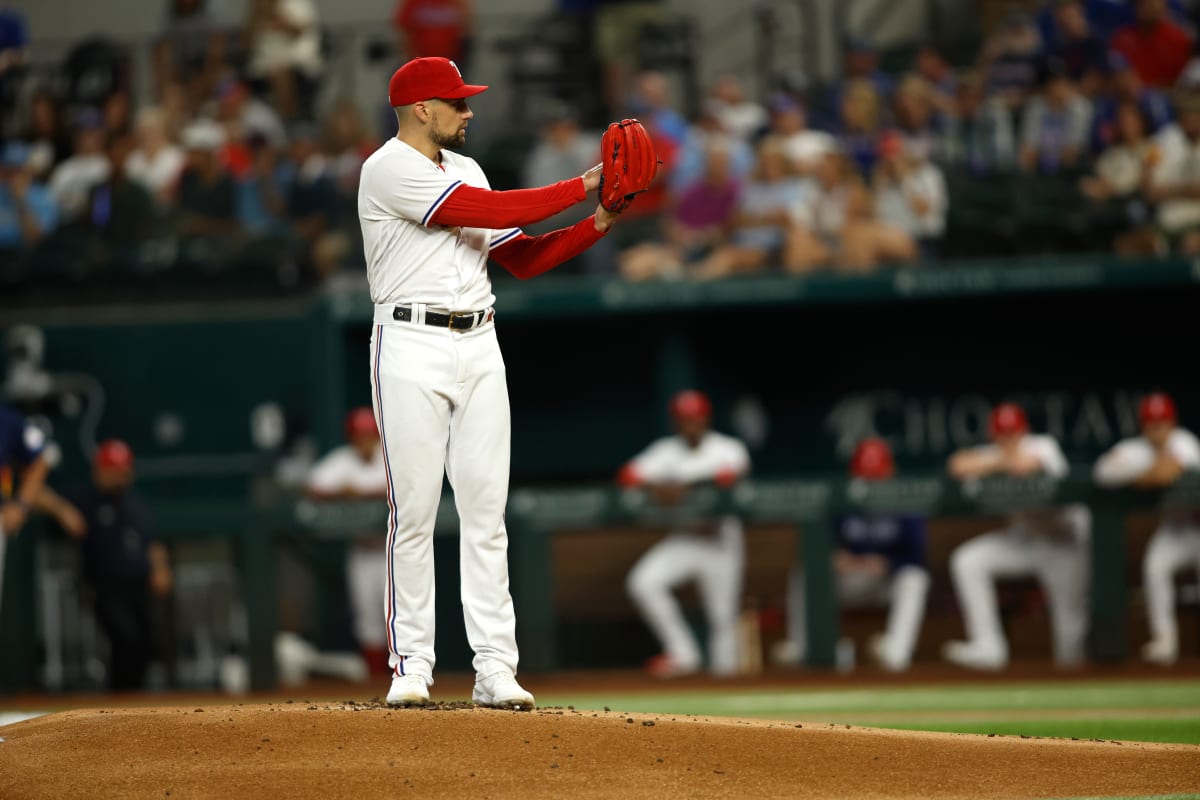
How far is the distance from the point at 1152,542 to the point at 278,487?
585cm

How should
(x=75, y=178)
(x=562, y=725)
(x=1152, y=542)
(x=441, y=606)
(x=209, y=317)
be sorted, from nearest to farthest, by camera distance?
(x=562, y=725), (x=1152, y=542), (x=441, y=606), (x=209, y=317), (x=75, y=178)

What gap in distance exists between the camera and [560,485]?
12.6 metres

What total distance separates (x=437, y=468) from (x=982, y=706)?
13.9ft

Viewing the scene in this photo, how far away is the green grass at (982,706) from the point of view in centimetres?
686

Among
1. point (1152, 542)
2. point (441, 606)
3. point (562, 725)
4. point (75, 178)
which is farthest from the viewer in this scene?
point (75, 178)

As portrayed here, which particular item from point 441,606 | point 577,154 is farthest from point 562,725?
point 577,154

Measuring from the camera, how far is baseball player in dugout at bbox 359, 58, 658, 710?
4.97 m

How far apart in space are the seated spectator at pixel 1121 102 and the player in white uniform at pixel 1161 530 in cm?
257

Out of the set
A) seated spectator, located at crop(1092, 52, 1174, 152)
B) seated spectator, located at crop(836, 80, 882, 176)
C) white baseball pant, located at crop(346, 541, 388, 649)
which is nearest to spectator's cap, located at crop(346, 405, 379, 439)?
white baseball pant, located at crop(346, 541, 388, 649)

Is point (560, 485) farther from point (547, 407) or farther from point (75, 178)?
point (75, 178)

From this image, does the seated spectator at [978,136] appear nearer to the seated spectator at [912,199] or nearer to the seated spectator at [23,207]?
the seated spectator at [912,199]

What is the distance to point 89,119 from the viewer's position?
46.0 feet

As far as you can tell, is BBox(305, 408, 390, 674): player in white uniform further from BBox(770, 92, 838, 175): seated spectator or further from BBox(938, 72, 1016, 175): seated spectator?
BBox(938, 72, 1016, 175): seated spectator

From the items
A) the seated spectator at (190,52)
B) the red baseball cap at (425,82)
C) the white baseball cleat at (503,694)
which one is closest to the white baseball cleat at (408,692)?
the white baseball cleat at (503,694)
